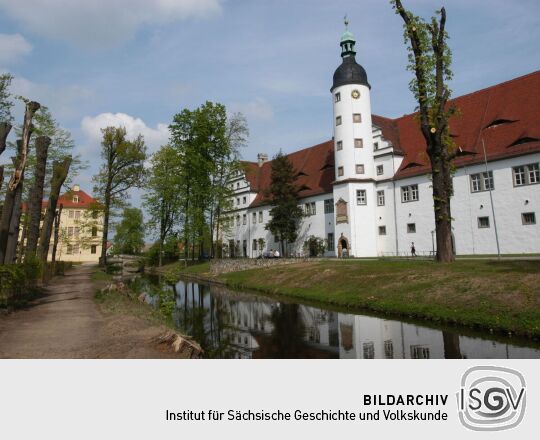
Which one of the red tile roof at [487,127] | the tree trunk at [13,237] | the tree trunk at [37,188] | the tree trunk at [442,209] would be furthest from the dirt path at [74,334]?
the red tile roof at [487,127]

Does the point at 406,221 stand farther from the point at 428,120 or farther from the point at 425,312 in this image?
the point at 425,312

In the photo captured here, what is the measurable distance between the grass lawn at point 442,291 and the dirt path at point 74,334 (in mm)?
8814

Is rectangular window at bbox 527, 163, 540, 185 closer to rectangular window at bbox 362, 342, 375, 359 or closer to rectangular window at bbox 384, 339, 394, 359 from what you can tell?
rectangular window at bbox 384, 339, 394, 359

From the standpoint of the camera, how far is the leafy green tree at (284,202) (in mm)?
46844

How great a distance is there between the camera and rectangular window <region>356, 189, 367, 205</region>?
4128 cm

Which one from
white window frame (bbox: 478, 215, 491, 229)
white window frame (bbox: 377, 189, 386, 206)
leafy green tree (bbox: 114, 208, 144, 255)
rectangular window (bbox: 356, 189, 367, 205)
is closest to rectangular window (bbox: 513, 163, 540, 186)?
white window frame (bbox: 478, 215, 491, 229)

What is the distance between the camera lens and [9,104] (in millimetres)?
21453

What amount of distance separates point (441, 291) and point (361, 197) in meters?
26.8

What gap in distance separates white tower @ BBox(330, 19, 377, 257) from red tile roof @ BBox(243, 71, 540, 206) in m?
2.46

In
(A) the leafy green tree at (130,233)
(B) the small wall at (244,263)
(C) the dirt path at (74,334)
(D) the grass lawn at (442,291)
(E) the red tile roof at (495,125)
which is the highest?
(E) the red tile roof at (495,125)

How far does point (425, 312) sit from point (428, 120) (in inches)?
395

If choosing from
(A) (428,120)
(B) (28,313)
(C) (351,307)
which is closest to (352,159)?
(A) (428,120)

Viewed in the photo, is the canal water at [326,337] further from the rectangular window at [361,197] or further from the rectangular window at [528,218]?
the rectangular window at [361,197]

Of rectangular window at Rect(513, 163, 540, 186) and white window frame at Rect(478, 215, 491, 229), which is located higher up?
rectangular window at Rect(513, 163, 540, 186)
